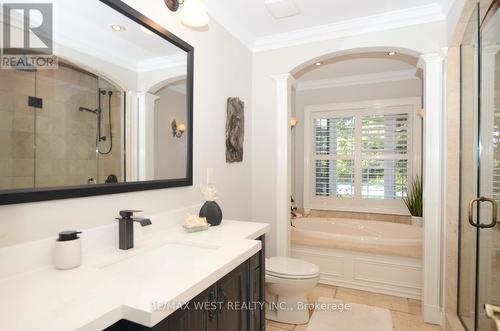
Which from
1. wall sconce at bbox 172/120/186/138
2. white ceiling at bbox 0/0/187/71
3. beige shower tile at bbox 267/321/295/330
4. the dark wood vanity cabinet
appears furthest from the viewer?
beige shower tile at bbox 267/321/295/330

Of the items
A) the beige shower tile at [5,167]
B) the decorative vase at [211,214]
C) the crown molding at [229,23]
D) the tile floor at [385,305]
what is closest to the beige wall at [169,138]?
the decorative vase at [211,214]

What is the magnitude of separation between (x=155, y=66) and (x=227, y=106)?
0.84 m

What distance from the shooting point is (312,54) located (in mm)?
2635

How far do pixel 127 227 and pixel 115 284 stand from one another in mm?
438

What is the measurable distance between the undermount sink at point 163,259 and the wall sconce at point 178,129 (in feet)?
2.35

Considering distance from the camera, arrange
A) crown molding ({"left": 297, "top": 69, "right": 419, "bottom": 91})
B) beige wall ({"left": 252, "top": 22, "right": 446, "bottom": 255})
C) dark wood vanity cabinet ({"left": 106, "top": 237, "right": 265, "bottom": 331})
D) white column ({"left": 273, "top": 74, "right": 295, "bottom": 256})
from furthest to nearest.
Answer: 1. crown molding ({"left": 297, "top": 69, "right": 419, "bottom": 91})
2. white column ({"left": 273, "top": 74, "right": 295, "bottom": 256})
3. beige wall ({"left": 252, "top": 22, "right": 446, "bottom": 255})
4. dark wood vanity cabinet ({"left": 106, "top": 237, "right": 265, "bottom": 331})

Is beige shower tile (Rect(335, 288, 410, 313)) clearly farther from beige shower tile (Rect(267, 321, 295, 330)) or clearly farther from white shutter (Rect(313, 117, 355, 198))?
white shutter (Rect(313, 117, 355, 198))

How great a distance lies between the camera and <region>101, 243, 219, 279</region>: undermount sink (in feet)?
3.99

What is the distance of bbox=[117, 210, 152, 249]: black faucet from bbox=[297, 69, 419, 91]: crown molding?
3.89m

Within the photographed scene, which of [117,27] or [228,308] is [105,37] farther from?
[228,308]

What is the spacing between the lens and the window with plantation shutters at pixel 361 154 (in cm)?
412

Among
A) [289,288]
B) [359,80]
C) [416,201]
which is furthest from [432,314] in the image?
[359,80]

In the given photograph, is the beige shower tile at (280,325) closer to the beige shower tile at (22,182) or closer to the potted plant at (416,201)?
the beige shower tile at (22,182)

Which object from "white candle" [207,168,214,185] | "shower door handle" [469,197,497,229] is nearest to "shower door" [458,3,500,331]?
"shower door handle" [469,197,497,229]
